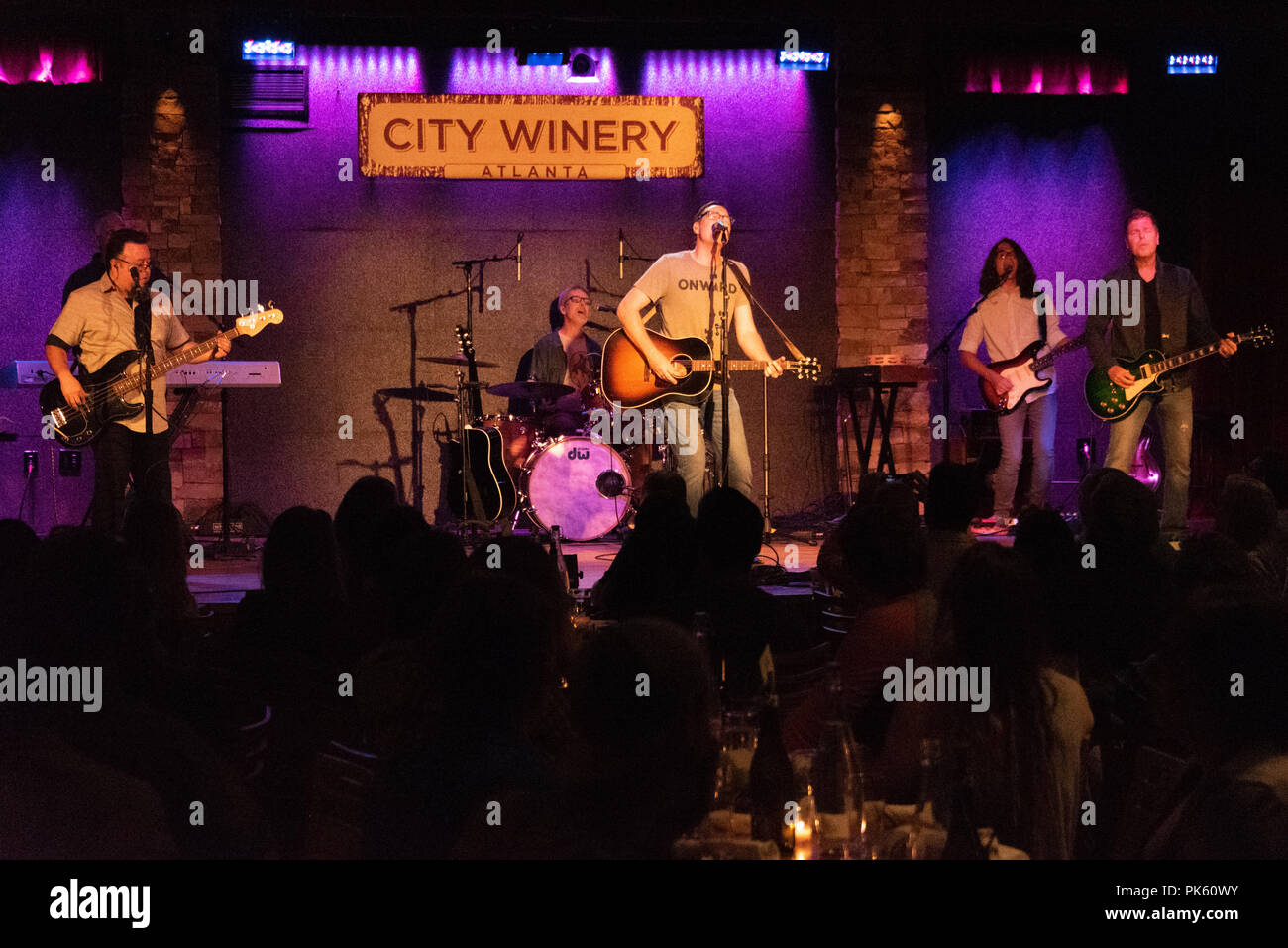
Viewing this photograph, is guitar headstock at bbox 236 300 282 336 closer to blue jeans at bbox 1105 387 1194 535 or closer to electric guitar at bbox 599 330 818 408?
electric guitar at bbox 599 330 818 408

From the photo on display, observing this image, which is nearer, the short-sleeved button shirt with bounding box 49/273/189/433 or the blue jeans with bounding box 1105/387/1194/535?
the short-sleeved button shirt with bounding box 49/273/189/433

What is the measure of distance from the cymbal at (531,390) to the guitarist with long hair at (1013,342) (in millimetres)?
3000

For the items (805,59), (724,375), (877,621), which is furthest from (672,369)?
(877,621)

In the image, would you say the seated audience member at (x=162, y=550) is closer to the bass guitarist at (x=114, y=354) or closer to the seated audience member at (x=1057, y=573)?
the seated audience member at (x=1057, y=573)

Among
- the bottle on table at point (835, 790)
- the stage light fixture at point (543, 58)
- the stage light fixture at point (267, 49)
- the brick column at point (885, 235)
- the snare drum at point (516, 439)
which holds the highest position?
the stage light fixture at point (267, 49)

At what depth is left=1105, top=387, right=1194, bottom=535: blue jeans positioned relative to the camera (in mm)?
7418

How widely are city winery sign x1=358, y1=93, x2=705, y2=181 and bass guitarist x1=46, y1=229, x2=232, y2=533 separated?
335cm

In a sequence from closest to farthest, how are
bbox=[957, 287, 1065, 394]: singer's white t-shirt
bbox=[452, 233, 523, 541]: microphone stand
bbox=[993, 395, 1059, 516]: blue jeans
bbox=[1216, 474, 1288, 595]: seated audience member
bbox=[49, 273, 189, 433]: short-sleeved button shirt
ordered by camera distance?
1. bbox=[1216, 474, 1288, 595]: seated audience member
2. bbox=[49, 273, 189, 433]: short-sleeved button shirt
3. bbox=[452, 233, 523, 541]: microphone stand
4. bbox=[993, 395, 1059, 516]: blue jeans
5. bbox=[957, 287, 1065, 394]: singer's white t-shirt

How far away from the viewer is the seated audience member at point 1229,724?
6.48ft

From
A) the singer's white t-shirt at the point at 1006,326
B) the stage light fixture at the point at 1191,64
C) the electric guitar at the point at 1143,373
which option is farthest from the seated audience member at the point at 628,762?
the stage light fixture at the point at 1191,64

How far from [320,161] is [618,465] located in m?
3.89

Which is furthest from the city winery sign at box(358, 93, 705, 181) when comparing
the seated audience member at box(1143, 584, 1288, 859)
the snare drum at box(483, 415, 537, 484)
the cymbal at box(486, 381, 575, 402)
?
the seated audience member at box(1143, 584, 1288, 859)

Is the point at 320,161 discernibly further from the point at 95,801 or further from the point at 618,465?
the point at 95,801

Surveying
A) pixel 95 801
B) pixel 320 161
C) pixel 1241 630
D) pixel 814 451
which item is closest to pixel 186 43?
pixel 320 161
